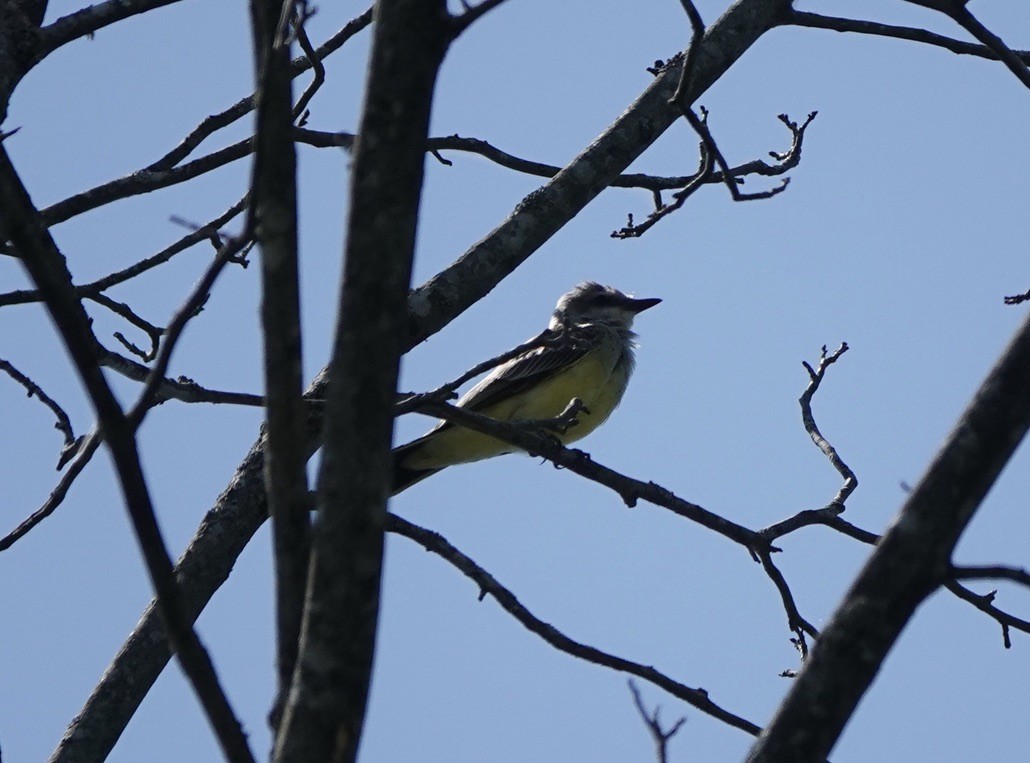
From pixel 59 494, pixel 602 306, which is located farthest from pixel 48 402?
pixel 602 306

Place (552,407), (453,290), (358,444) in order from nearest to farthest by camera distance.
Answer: (358,444) → (453,290) → (552,407)

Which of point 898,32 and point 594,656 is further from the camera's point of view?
point 898,32

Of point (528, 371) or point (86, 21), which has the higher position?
point (528, 371)

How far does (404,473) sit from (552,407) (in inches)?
38.0

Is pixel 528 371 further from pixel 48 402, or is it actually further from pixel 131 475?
pixel 131 475

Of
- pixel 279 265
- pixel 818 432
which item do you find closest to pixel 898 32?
pixel 818 432

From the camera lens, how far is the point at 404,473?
7.82 meters

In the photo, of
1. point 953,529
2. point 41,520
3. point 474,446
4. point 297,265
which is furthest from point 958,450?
point 474,446

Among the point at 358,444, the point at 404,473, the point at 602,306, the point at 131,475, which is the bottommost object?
the point at 131,475

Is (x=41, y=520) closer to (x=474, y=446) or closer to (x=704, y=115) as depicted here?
(x=704, y=115)

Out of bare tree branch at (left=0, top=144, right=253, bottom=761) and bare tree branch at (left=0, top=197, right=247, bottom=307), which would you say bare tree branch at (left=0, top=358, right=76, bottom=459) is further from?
bare tree branch at (left=0, top=144, right=253, bottom=761)

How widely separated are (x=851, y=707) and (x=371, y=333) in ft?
3.79

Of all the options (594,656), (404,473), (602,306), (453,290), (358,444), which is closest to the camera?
(358,444)

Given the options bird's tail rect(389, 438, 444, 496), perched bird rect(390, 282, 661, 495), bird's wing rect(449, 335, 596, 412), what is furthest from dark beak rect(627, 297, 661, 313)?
bird's tail rect(389, 438, 444, 496)
